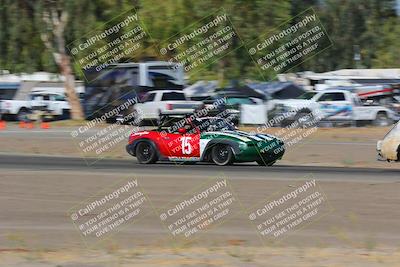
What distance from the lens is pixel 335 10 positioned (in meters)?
76.3

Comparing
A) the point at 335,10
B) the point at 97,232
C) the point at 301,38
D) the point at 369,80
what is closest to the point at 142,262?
the point at 97,232

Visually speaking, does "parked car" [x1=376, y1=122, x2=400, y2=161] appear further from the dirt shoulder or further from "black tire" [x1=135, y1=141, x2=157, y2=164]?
"black tire" [x1=135, y1=141, x2=157, y2=164]

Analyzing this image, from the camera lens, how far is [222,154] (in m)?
20.6

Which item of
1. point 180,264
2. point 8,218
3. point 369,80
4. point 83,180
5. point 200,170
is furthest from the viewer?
point 369,80

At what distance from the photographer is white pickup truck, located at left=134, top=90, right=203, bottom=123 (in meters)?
39.3

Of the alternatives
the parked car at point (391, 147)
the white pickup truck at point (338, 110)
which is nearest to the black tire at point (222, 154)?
the parked car at point (391, 147)

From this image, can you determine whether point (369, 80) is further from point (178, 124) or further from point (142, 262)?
point (142, 262)

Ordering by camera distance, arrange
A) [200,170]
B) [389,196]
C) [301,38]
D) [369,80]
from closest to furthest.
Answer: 1. [389,196]
2. [200,170]
3. [301,38]
4. [369,80]

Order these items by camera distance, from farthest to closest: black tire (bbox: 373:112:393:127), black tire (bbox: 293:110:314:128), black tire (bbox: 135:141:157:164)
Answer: black tire (bbox: 373:112:393:127) → black tire (bbox: 293:110:314:128) → black tire (bbox: 135:141:157:164)

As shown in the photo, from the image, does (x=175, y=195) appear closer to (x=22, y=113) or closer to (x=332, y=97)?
(x=332, y=97)

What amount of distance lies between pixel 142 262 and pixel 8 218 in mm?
4969

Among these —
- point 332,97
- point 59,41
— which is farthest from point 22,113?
point 332,97

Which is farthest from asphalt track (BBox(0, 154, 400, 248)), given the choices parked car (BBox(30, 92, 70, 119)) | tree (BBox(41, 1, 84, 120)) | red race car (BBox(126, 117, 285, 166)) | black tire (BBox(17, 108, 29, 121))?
black tire (BBox(17, 108, 29, 121))

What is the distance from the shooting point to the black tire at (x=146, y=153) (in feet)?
70.1
